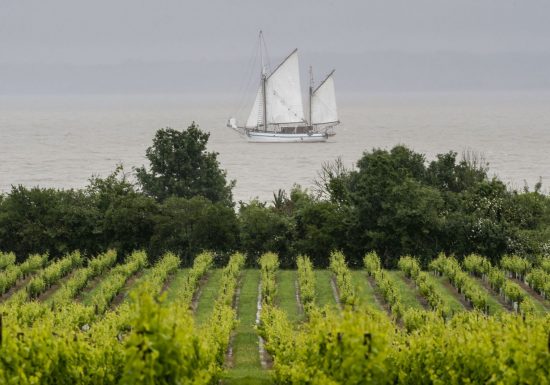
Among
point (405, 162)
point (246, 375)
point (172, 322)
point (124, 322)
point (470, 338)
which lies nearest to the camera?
point (172, 322)

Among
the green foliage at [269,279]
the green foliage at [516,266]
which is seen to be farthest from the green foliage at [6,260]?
the green foliage at [516,266]

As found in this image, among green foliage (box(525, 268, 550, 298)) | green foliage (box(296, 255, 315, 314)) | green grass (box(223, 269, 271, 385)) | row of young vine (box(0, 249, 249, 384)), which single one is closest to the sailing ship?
green foliage (box(296, 255, 315, 314))

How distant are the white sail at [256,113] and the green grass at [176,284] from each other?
92.7m

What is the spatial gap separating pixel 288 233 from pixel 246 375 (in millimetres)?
27275

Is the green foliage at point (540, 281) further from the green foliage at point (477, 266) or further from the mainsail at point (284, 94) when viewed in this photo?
the mainsail at point (284, 94)

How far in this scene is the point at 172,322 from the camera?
46.2ft

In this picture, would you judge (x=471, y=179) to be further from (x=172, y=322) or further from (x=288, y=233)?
(x=172, y=322)

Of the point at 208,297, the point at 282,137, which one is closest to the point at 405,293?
the point at 208,297

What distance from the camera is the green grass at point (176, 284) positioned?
3538 centimetres

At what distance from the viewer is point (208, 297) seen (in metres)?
35.1

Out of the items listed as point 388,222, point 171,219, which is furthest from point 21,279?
point 388,222

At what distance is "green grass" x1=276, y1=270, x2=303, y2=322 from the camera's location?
31105 millimetres

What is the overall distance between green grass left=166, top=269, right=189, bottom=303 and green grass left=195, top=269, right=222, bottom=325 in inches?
40.2

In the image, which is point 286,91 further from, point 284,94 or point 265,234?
point 265,234
